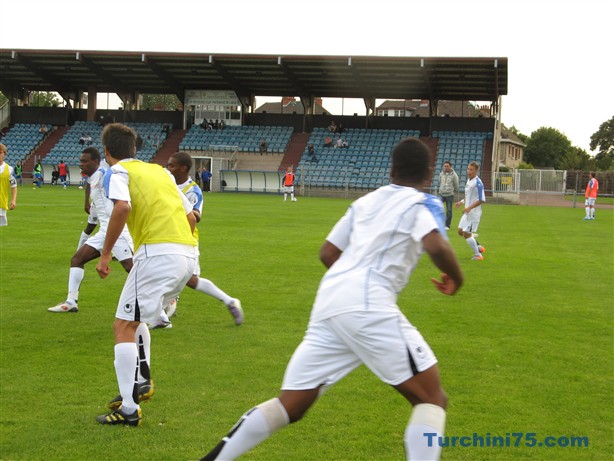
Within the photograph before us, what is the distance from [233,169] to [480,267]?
38.4 m

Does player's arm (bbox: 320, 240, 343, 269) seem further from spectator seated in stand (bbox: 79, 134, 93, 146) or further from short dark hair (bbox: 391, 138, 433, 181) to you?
spectator seated in stand (bbox: 79, 134, 93, 146)

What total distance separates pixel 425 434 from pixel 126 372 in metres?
2.47

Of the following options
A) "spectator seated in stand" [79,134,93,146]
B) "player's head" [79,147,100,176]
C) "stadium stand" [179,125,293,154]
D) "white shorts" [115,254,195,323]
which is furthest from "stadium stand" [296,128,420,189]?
"white shorts" [115,254,195,323]

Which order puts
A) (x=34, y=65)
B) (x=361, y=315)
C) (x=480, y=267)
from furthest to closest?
(x=34, y=65) → (x=480, y=267) → (x=361, y=315)

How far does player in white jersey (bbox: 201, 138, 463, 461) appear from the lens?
11.6 ft

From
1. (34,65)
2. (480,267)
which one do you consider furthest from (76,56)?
(480,267)

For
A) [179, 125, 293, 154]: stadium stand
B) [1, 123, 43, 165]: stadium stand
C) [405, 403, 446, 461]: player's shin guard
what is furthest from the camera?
[1, 123, 43, 165]: stadium stand

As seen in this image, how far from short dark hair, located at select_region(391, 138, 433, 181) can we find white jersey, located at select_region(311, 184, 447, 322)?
0.30ft

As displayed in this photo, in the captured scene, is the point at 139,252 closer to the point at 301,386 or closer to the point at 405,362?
the point at 301,386

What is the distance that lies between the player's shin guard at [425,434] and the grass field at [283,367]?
1154mm

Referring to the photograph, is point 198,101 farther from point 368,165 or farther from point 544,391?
point 544,391

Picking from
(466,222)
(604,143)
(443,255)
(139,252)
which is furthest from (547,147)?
(443,255)

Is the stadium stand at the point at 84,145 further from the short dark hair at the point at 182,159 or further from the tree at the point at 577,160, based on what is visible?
the tree at the point at 577,160

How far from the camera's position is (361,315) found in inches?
140
